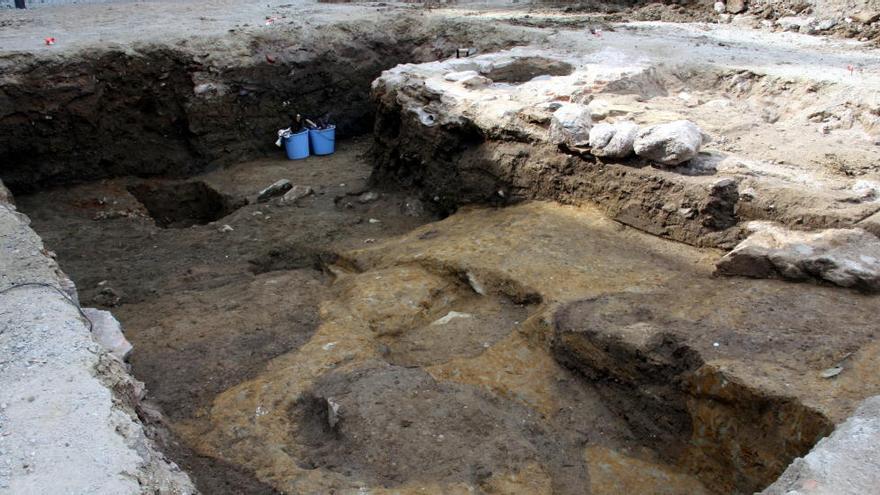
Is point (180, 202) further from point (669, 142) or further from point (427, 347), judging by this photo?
point (669, 142)

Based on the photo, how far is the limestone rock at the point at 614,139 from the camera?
455 centimetres

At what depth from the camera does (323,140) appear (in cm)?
798

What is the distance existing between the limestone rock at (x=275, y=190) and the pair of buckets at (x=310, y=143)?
939 millimetres

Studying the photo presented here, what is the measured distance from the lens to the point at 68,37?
23.9 feet

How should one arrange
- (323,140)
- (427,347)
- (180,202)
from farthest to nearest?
(323,140), (180,202), (427,347)

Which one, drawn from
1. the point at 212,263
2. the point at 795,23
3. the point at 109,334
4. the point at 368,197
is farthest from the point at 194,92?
the point at 795,23

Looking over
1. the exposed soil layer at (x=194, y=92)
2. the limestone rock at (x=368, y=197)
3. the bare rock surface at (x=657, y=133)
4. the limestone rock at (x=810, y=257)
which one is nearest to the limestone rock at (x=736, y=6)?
the bare rock surface at (x=657, y=133)

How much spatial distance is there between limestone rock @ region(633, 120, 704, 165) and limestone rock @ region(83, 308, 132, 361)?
3052 millimetres

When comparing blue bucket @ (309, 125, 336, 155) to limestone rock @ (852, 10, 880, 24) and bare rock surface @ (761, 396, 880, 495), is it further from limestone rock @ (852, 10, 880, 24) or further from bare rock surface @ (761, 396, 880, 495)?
A: bare rock surface @ (761, 396, 880, 495)

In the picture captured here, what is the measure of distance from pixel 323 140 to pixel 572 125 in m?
3.82

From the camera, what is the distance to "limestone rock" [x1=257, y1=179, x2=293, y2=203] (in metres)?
6.76

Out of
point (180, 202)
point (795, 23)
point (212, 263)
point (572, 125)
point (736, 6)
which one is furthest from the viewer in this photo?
point (736, 6)

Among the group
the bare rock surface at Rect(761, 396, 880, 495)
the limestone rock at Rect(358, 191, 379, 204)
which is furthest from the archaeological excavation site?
the limestone rock at Rect(358, 191, 379, 204)

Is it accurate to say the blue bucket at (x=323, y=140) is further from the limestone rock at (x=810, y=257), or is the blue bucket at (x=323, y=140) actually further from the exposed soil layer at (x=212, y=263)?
the limestone rock at (x=810, y=257)
